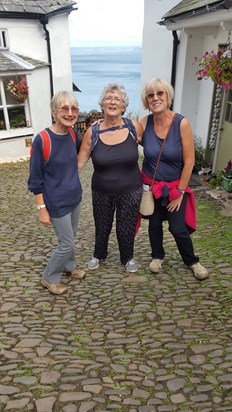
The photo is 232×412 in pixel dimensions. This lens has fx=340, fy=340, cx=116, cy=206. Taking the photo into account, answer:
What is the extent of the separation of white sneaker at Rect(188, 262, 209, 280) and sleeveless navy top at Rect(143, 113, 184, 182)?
1.09 m

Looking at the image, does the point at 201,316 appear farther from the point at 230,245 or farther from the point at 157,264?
the point at 230,245

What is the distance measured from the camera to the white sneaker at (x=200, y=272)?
12.1ft

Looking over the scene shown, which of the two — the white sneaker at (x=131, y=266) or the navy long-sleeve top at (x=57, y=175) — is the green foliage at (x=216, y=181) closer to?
the white sneaker at (x=131, y=266)

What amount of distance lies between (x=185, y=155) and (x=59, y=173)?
1177 millimetres

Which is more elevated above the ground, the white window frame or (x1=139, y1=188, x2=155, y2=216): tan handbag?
(x1=139, y1=188, x2=155, y2=216): tan handbag

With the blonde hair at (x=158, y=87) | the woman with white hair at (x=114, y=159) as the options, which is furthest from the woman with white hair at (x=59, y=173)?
the blonde hair at (x=158, y=87)

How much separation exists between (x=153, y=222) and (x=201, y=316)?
1.06 meters

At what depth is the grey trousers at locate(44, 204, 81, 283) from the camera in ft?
10.5

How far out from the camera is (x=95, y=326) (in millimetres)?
3072

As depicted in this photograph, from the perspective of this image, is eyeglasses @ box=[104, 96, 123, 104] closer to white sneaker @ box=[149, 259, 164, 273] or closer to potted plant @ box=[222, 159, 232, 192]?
white sneaker @ box=[149, 259, 164, 273]

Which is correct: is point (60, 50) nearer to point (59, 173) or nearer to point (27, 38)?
point (27, 38)

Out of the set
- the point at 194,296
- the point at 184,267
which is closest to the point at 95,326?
the point at 194,296

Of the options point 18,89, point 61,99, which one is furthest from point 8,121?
point 61,99

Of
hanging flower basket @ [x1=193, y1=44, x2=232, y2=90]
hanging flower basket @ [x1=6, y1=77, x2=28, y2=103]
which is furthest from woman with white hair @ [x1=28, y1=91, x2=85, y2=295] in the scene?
hanging flower basket @ [x1=6, y1=77, x2=28, y2=103]
